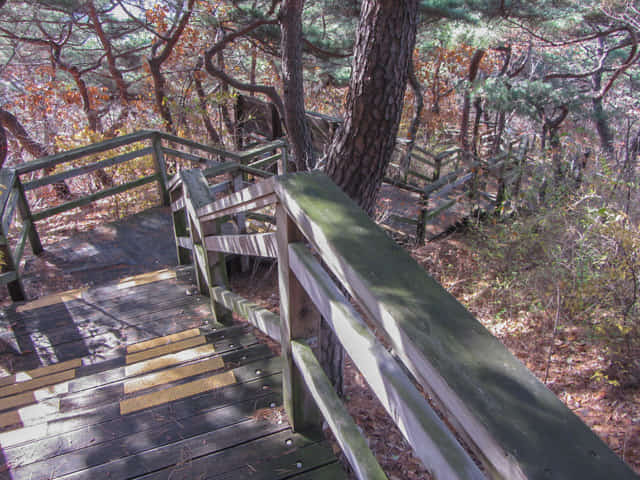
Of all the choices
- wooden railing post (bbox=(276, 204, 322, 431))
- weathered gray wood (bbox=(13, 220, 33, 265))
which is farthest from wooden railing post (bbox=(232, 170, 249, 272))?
wooden railing post (bbox=(276, 204, 322, 431))

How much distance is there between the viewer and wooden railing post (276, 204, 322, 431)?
1.75 meters

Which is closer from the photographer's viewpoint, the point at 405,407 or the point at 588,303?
the point at 405,407

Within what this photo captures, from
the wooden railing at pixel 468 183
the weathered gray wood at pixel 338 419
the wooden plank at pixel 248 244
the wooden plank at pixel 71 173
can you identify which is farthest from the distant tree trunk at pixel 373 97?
the wooden railing at pixel 468 183

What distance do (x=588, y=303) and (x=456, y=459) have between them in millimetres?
4634

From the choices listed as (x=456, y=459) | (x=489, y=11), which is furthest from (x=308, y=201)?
(x=489, y=11)

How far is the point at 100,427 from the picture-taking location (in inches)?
86.4

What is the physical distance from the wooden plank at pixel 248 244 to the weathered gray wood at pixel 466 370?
26.3 inches

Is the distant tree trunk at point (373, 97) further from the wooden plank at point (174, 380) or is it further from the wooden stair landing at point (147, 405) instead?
the wooden plank at point (174, 380)

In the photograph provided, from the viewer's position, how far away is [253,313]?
2.47 m

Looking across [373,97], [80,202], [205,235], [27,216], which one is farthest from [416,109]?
[205,235]

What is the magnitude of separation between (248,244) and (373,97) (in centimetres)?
182

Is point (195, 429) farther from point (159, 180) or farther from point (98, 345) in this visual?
point (159, 180)

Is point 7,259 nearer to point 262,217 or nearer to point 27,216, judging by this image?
point 27,216

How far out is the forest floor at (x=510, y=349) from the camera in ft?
11.8
